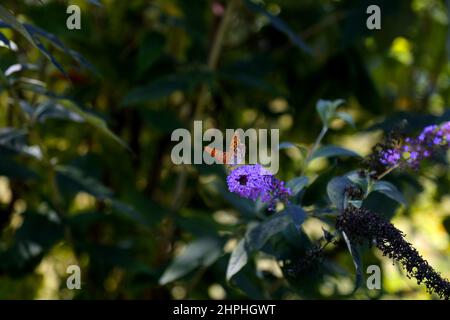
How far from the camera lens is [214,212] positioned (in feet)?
5.18

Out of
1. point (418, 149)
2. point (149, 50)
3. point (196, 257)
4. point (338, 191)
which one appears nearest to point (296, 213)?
point (338, 191)

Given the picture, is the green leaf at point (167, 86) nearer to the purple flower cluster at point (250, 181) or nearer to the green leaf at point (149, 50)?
the green leaf at point (149, 50)

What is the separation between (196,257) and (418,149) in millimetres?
449

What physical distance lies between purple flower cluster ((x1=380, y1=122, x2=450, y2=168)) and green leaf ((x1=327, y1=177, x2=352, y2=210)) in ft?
0.19

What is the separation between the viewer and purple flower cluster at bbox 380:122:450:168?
32.1 inches

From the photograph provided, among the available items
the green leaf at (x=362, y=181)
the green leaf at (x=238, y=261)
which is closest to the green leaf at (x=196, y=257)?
the green leaf at (x=238, y=261)

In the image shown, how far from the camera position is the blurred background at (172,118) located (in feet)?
3.95

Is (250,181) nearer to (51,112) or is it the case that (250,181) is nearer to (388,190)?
(388,190)

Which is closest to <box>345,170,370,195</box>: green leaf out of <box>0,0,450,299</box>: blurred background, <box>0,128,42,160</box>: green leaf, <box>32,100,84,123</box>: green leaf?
<box>0,0,450,299</box>: blurred background

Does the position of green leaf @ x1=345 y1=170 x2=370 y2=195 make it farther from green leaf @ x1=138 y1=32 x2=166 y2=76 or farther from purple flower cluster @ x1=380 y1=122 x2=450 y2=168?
green leaf @ x1=138 y1=32 x2=166 y2=76

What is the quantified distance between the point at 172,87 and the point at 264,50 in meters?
0.41

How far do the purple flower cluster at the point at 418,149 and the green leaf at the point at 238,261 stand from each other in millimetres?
195
